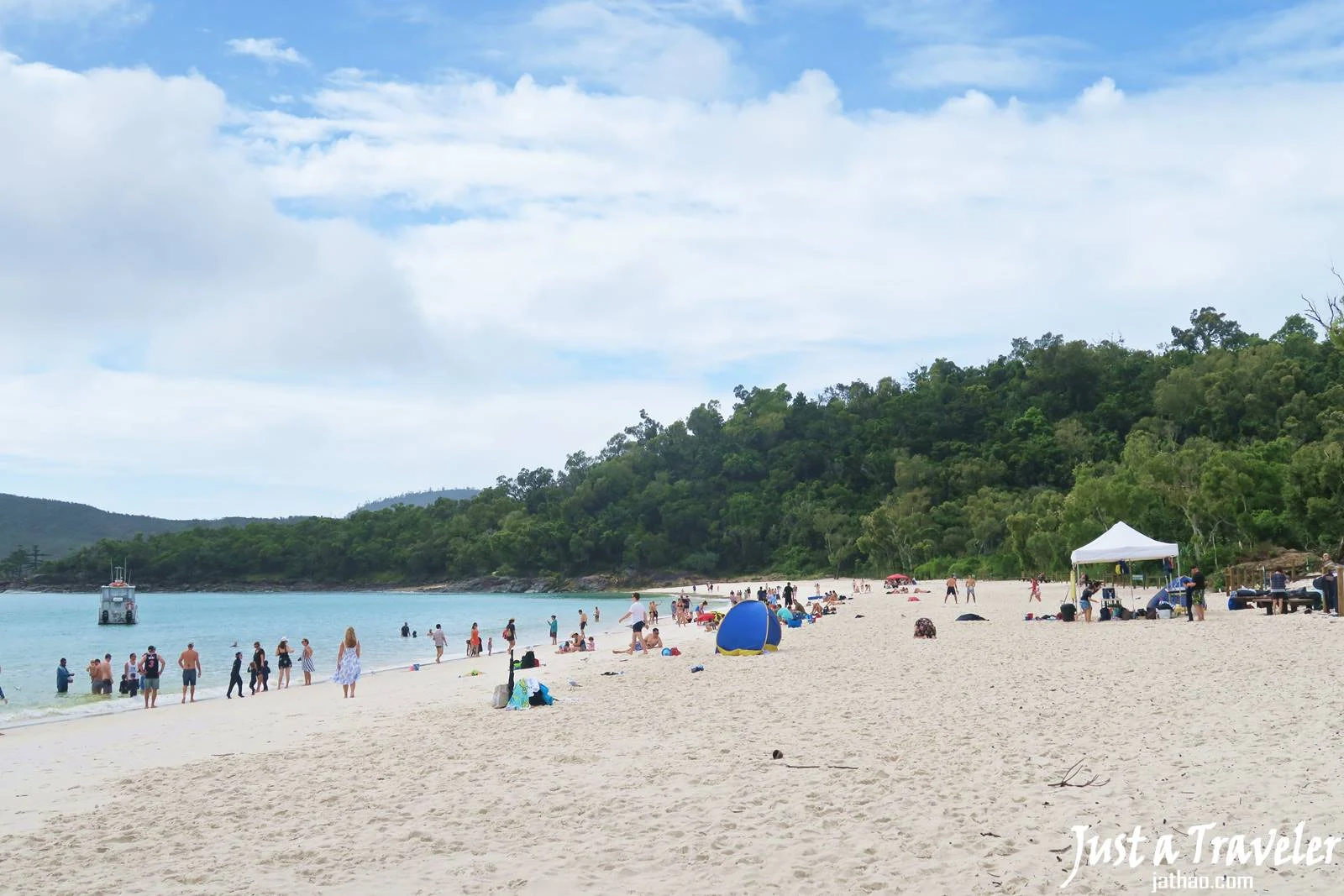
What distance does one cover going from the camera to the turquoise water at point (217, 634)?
25031mm

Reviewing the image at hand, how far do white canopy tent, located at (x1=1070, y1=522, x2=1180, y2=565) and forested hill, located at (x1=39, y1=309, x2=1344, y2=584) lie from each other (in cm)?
1192

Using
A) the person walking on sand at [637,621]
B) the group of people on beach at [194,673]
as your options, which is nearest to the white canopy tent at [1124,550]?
the person walking on sand at [637,621]

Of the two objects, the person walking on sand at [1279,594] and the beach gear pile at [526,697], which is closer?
the beach gear pile at [526,697]

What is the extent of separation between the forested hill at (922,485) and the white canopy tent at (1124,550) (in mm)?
11916

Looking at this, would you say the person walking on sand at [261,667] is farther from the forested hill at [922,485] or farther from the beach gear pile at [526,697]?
the forested hill at [922,485]

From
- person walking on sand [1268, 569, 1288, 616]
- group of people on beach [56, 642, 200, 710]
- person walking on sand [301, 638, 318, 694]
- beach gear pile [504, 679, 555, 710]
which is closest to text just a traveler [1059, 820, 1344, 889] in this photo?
beach gear pile [504, 679, 555, 710]

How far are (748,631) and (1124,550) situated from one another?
11.1 metres

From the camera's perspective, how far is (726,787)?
7703 millimetres

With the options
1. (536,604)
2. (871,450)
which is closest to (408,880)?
(536,604)

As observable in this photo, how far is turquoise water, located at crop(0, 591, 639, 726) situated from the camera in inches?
985

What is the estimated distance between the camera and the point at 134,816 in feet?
26.4

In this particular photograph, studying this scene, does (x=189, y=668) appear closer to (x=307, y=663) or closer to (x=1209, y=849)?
(x=307, y=663)

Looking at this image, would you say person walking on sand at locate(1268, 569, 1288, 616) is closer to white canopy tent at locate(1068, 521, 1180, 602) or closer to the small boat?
white canopy tent at locate(1068, 521, 1180, 602)

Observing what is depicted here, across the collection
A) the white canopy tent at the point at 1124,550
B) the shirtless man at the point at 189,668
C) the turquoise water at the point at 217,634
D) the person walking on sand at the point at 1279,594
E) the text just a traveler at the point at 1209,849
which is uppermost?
the white canopy tent at the point at 1124,550
